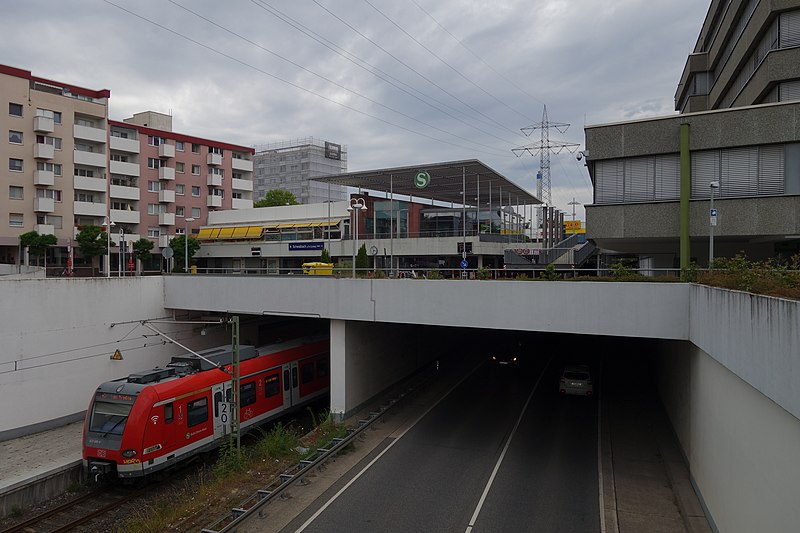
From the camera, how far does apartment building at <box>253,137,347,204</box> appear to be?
115 meters

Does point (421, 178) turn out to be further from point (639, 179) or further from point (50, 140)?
point (50, 140)

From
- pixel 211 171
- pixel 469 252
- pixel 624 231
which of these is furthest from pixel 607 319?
pixel 211 171

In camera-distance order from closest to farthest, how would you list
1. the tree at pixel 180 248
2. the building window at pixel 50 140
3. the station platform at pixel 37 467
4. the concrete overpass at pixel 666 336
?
the concrete overpass at pixel 666 336 < the station platform at pixel 37 467 < the building window at pixel 50 140 < the tree at pixel 180 248

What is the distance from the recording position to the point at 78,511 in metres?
16.3

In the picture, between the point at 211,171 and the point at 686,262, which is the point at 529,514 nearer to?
the point at 686,262

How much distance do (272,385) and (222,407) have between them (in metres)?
2.92

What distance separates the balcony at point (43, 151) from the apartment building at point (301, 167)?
6829cm

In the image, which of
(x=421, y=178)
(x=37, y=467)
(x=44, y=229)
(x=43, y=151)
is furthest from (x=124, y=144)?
(x=37, y=467)

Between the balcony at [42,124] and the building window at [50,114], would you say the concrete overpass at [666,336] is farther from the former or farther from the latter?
the building window at [50,114]

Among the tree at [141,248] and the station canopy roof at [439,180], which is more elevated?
the station canopy roof at [439,180]

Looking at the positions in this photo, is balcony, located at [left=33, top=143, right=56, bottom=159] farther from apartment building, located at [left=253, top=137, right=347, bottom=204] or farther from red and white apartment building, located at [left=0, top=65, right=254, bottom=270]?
apartment building, located at [left=253, top=137, right=347, bottom=204]

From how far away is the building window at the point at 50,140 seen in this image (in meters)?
44.3

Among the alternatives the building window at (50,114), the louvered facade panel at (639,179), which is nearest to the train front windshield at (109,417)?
the louvered facade panel at (639,179)

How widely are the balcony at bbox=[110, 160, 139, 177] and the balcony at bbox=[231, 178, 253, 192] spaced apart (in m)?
11.8
